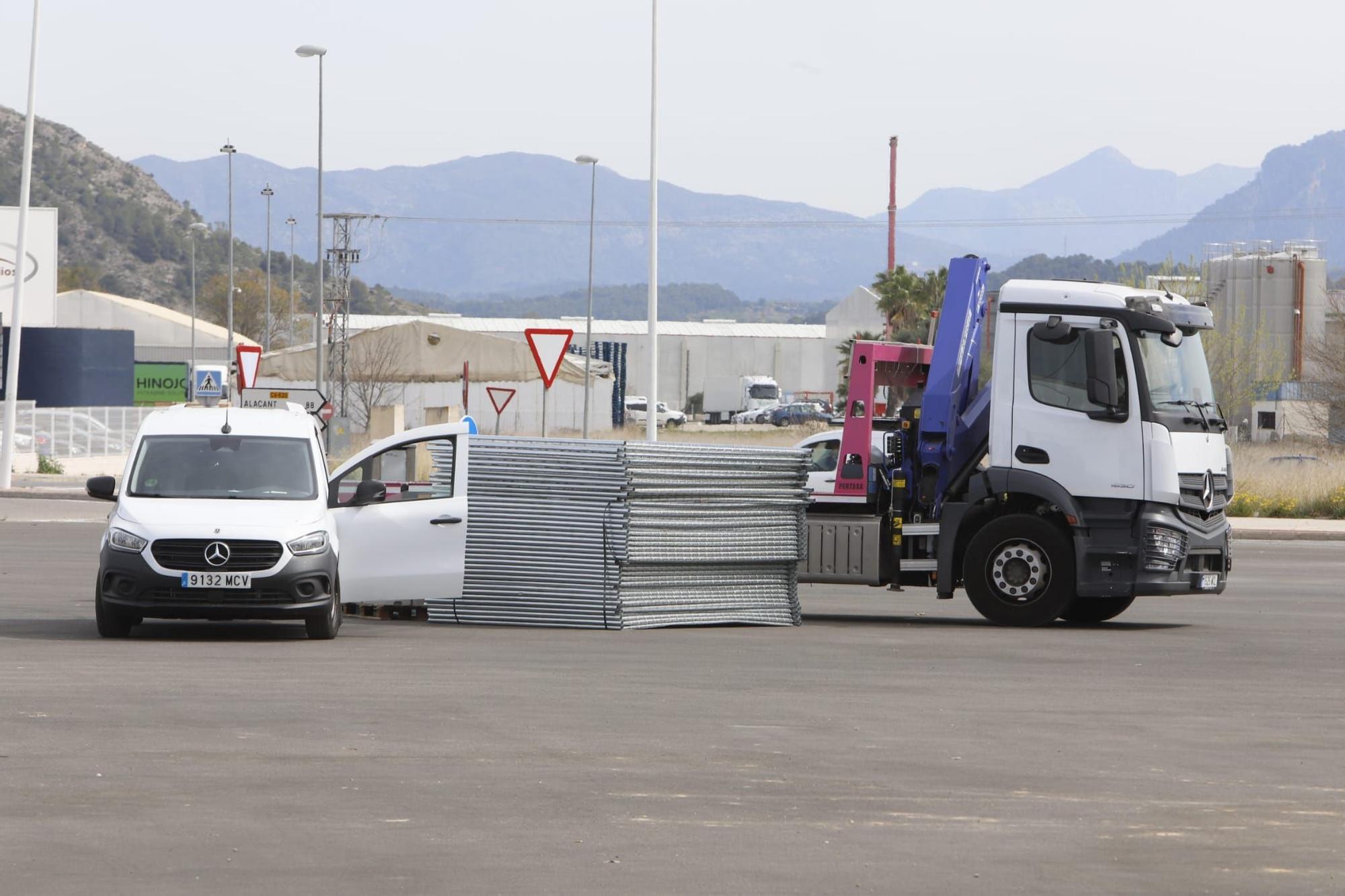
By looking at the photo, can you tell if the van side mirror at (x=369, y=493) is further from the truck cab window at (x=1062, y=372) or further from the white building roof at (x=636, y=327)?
the white building roof at (x=636, y=327)

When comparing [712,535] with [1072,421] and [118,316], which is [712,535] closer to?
[1072,421]

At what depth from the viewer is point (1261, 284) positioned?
89062 mm

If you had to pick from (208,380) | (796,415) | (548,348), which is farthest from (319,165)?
(796,415)

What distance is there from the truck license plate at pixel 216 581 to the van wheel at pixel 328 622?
684mm

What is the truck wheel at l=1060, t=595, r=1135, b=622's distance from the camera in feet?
50.8

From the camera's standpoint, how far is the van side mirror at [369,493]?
13578mm

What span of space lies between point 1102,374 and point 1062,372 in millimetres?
402

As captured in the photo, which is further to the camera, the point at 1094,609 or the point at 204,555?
the point at 1094,609

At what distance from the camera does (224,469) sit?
13.7 metres

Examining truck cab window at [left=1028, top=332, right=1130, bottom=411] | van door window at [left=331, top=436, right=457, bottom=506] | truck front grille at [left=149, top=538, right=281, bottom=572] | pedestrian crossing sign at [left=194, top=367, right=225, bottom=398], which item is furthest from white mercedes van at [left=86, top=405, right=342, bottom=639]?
pedestrian crossing sign at [left=194, top=367, right=225, bottom=398]

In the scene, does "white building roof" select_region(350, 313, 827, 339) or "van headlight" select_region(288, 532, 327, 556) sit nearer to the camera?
"van headlight" select_region(288, 532, 327, 556)

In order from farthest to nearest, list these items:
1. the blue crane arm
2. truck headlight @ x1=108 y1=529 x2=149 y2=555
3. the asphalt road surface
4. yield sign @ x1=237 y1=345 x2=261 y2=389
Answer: yield sign @ x1=237 y1=345 x2=261 y2=389, the blue crane arm, truck headlight @ x1=108 y1=529 x2=149 y2=555, the asphalt road surface

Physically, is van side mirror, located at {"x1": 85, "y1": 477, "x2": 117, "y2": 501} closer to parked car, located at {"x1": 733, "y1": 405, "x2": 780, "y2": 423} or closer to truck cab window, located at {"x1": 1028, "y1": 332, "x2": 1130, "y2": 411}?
truck cab window, located at {"x1": 1028, "y1": 332, "x2": 1130, "y2": 411}

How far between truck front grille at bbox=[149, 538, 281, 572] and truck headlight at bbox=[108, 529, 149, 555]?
0.09 m
